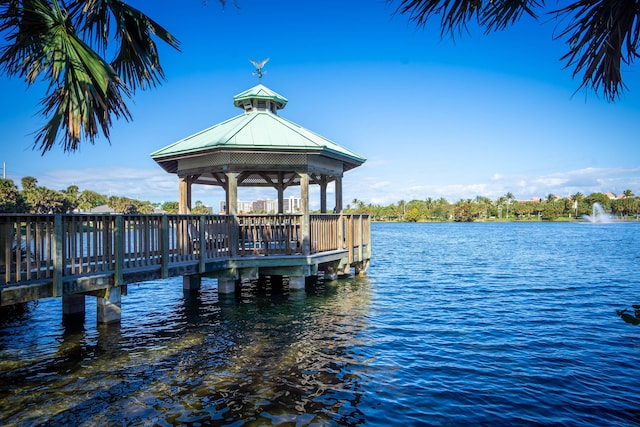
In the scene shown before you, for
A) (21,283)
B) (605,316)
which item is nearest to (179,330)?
(21,283)

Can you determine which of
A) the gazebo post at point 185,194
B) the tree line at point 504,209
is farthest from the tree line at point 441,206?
the gazebo post at point 185,194

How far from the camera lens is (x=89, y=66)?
5.03 meters

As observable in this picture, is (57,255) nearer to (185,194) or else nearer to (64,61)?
(64,61)

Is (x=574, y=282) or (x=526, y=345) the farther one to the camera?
(x=574, y=282)

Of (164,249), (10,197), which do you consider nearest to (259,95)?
(164,249)

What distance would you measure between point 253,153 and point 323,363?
7132 mm

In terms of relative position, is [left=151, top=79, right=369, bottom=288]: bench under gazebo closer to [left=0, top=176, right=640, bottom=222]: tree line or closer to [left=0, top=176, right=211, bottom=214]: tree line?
[left=0, top=176, right=211, bottom=214]: tree line

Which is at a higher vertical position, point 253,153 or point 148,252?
point 253,153

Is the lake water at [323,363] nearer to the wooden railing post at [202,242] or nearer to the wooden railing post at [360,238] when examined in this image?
the wooden railing post at [202,242]

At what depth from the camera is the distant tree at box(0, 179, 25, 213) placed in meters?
50.6

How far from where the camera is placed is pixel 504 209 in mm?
179375

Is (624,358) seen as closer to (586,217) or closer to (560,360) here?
(560,360)

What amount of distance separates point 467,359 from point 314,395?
337 cm

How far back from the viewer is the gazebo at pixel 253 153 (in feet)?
42.0
